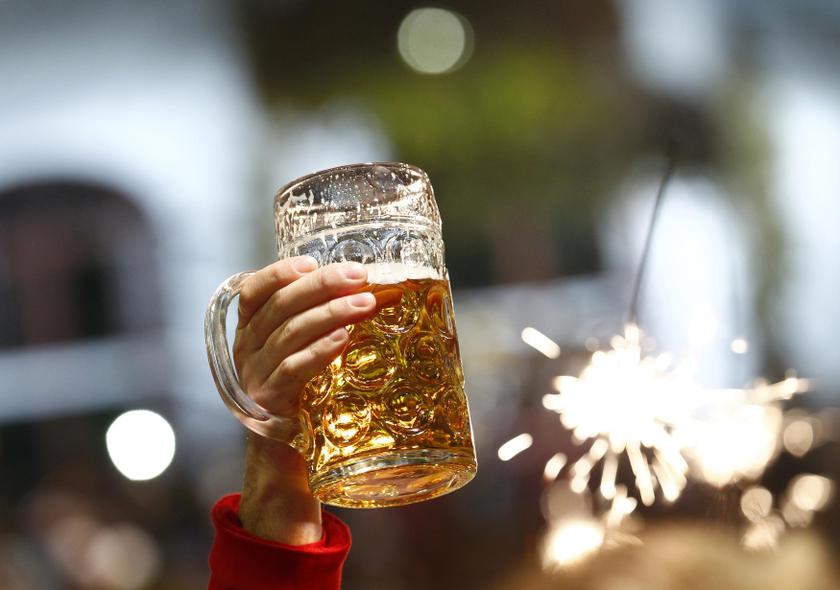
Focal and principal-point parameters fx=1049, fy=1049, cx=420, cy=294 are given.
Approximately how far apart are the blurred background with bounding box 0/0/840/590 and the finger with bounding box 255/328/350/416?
161 cm

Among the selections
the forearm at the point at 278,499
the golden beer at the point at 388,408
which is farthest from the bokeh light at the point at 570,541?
the golden beer at the point at 388,408

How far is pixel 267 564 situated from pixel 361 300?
11.3 inches

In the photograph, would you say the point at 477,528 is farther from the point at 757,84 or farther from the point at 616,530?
the point at 757,84

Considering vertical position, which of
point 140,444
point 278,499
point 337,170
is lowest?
point 140,444

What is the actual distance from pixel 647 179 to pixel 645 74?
34cm

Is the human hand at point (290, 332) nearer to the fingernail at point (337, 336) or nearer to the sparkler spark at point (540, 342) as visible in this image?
the fingernail at point (337, 336)

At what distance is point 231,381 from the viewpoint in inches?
33.2

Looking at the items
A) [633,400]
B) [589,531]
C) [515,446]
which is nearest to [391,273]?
[633,400]

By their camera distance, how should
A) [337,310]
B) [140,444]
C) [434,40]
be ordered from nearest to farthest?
[337,310]
[434,40]
[140,444]

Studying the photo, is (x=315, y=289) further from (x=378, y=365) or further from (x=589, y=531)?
(x=589, y=531)

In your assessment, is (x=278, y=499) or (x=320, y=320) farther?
(x=278, y=499)

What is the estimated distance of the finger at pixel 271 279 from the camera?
0.81 m

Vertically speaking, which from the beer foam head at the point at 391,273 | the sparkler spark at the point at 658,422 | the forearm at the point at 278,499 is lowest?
the sparkler spark at the point at 658,422

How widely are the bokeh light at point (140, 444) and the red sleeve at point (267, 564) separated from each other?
3029 millimetres
